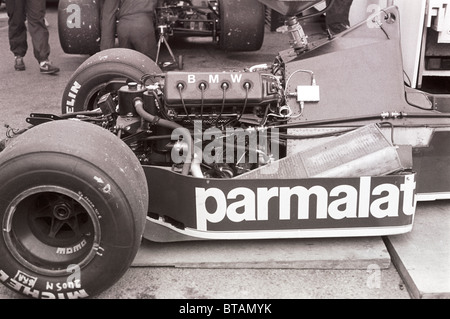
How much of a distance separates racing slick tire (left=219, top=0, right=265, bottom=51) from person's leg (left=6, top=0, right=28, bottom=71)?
7.63 feet

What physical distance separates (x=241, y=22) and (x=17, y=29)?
263cm

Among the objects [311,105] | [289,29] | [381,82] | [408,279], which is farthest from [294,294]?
[289,29]

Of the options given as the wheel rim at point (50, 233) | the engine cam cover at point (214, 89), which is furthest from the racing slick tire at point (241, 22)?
the wheel rim at point (50, 233)

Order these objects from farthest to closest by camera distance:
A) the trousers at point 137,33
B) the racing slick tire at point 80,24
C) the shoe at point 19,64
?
1. the shoe at point 19,64
2. the racing slick tire at point 80,24
3. the trousers at point 137,33

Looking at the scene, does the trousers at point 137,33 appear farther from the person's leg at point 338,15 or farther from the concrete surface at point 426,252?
the concrete surface at point 426,252

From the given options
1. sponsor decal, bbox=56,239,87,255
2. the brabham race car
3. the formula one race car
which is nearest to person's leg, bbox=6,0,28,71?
the formula one race car

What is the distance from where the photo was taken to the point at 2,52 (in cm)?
888

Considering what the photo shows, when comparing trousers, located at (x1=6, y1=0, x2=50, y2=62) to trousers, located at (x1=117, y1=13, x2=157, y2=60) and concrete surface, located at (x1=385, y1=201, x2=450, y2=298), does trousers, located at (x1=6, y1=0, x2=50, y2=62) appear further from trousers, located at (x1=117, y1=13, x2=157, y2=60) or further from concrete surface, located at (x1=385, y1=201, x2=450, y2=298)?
concrete surface, located at (x1=385, y1=201, x2=450, y2=298)

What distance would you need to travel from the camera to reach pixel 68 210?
10.5 ft

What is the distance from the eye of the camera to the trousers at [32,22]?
7.46m

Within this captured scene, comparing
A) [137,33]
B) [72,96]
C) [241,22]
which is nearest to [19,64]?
[137,33]

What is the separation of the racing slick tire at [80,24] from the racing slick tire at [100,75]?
280cm

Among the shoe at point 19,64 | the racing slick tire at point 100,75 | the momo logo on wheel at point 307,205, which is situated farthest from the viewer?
the shoe at point 19,64

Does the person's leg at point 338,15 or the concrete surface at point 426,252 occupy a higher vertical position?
the person's leg at point 338,15
